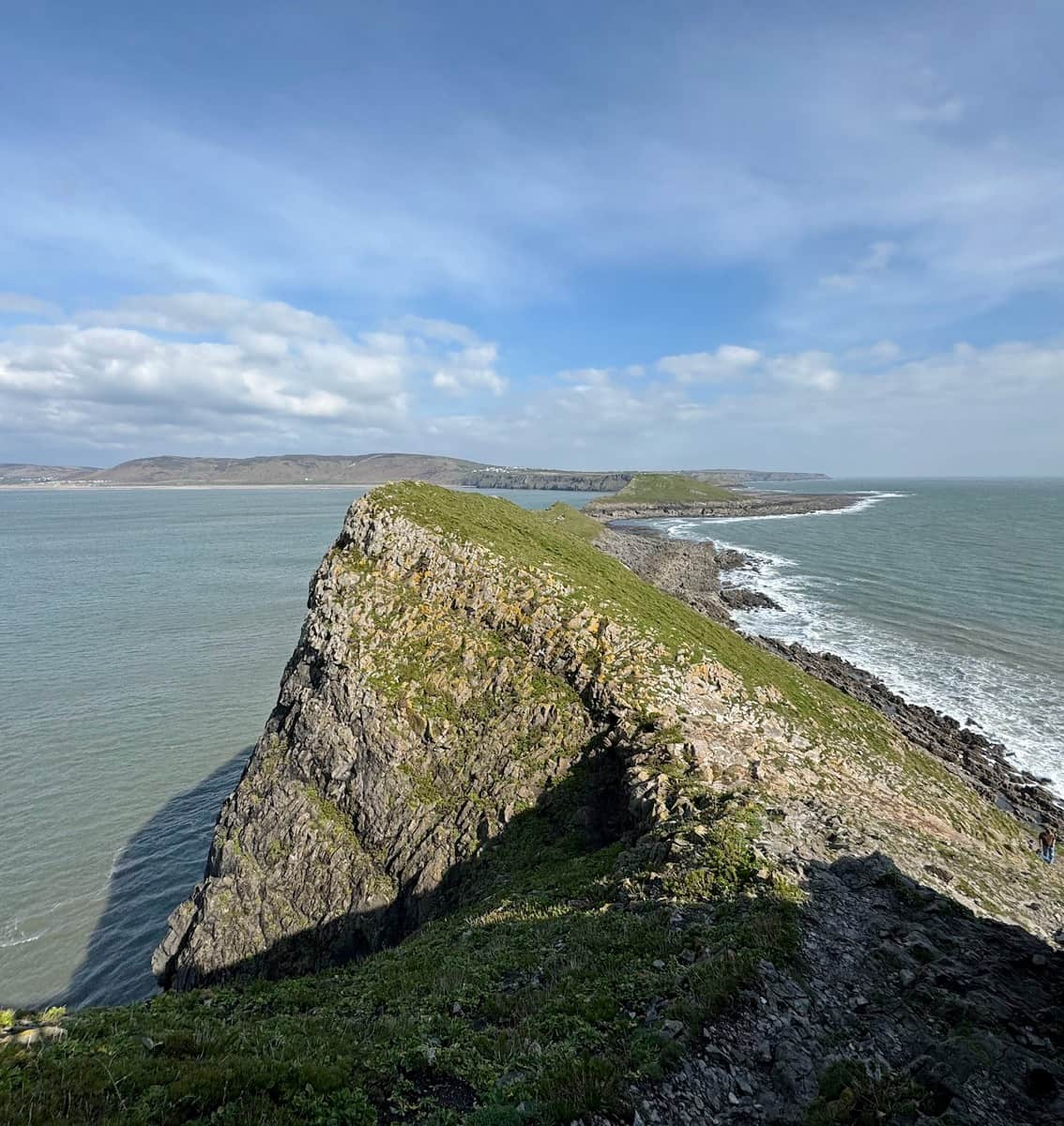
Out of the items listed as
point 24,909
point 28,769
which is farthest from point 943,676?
point 28,769

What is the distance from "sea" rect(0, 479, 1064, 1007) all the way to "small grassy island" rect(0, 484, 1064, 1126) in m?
7.68

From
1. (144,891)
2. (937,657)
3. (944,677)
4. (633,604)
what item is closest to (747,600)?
(937,657)

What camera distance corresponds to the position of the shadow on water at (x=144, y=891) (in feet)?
78.1

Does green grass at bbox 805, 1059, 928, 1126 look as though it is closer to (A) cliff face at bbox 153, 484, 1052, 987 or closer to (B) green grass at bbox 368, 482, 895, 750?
(A) cliff face at bbox 153, 484, 1052, 987

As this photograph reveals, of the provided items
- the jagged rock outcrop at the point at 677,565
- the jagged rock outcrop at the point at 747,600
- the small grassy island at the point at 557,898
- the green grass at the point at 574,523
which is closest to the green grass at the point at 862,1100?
the small grassy island at the point at 557,898

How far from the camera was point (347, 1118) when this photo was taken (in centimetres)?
853

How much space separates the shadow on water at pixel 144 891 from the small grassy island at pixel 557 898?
3267 mm

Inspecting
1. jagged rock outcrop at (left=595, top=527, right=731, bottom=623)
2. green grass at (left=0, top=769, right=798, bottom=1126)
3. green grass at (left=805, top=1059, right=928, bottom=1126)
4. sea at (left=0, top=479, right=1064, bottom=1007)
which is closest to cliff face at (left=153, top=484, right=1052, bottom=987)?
green grass at (left=0, top=769, right=798, bottom=1126)

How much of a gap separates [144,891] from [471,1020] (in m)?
25.5

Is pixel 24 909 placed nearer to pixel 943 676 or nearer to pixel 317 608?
pixel 317 608

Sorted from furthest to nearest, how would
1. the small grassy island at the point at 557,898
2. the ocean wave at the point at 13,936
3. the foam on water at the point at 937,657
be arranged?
the foam on water at the point at 937,657 < the ocean wave at the point at 13,936 < the small grassy island at the point at 557,898

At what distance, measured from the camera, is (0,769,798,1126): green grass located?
835cm

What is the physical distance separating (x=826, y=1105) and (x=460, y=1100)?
5.70 m

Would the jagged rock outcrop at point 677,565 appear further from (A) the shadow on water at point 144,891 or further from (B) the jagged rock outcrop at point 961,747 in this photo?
(A) the shadow on water at point 144,891
